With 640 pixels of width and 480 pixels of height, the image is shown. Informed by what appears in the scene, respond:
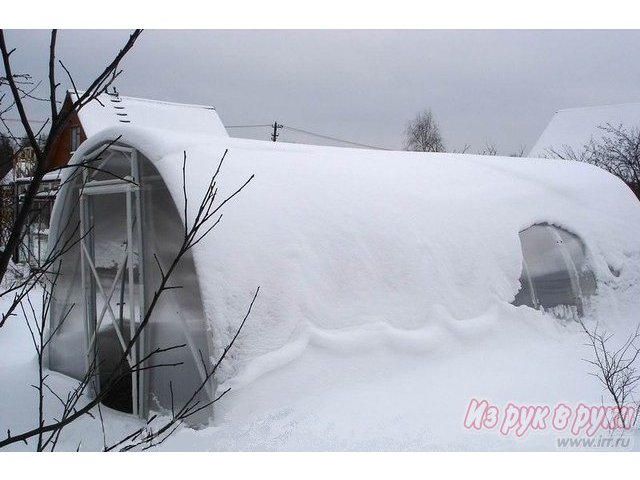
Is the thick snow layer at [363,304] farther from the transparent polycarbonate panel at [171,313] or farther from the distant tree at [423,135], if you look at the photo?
the distant tree at [423,135]

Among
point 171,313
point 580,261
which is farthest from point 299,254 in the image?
point 580,261

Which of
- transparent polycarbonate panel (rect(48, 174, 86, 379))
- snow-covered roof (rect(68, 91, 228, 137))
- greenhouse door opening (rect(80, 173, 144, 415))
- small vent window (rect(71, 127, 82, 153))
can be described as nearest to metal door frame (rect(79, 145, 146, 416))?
greenhouse door opening (rect(80, 173, 144, 415))

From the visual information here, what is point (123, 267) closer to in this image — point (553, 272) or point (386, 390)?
point (386, 390)

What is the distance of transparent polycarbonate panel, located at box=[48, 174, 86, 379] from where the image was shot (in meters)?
7.04

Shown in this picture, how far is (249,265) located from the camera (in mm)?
5031

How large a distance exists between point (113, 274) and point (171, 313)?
4.46 ft

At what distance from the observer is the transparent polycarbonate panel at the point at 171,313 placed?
5078mm

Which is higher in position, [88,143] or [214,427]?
[88,143]

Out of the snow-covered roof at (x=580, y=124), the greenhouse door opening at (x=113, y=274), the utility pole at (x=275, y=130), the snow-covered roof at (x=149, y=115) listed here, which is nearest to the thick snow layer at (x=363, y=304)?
the greenhouse door opening at (x=113, y=274)

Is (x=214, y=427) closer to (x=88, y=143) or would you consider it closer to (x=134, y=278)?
(x=134, y=278)

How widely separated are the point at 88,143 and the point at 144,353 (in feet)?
7.50

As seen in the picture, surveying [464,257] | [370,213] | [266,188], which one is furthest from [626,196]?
[266,188]

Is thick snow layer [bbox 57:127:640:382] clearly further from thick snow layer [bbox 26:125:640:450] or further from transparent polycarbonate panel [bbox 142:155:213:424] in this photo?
transparent polycarbonate panel [bbox 142:155:213:424]

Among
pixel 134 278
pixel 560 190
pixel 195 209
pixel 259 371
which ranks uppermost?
pixel 560 190
